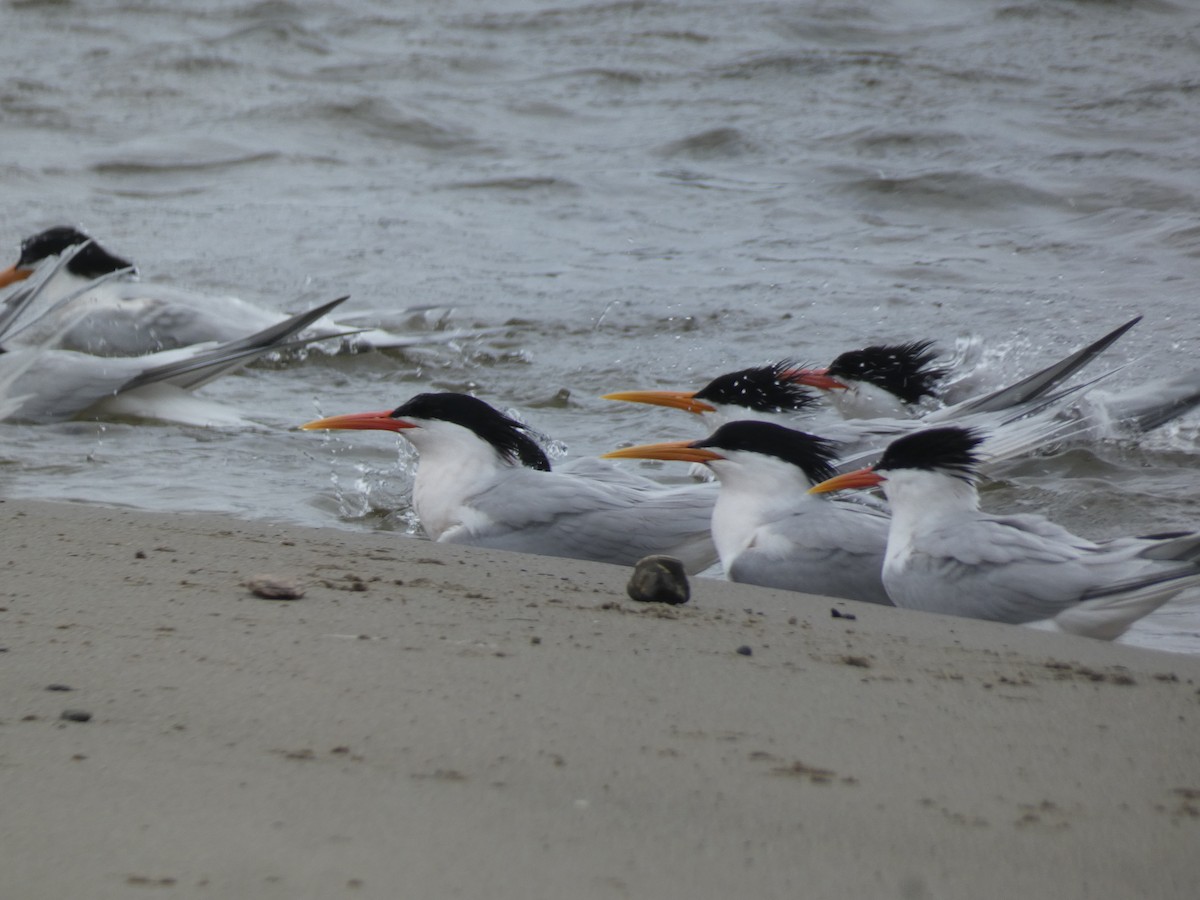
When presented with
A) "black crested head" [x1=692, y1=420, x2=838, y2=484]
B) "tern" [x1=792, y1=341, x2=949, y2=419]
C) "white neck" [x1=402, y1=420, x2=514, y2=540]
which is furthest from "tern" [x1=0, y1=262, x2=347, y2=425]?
"black crested head" [x1=692, y1=420, x2=838, y2=484]

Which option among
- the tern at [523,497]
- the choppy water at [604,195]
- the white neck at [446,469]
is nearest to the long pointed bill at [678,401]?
the tern at [523,497]

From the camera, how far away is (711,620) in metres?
→ 3.20

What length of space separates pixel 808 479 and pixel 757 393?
2.89 ft

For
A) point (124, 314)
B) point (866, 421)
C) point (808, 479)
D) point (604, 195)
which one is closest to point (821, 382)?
point (866, 421)

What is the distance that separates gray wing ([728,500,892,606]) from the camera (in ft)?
13.5

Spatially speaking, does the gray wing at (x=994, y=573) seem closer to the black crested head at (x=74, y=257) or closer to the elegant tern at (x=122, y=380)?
the elegant tern at (x=122, y=380)

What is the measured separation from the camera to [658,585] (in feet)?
11.0

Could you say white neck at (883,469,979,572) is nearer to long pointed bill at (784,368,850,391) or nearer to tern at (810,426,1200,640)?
tern at (810,426,1200,640)

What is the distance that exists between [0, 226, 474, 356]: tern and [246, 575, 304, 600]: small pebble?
481cm

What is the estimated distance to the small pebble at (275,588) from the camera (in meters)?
3.00

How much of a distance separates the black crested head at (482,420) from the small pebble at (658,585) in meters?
1.57

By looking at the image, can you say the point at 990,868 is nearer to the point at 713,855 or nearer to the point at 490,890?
the point at 713,855

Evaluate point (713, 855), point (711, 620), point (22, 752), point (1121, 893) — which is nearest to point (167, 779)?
point (22, 752)

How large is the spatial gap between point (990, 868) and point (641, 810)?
1.37ft
